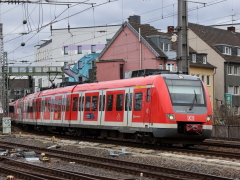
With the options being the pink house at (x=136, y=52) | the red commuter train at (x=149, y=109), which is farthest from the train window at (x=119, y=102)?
the pink house at (x=136, y=52)

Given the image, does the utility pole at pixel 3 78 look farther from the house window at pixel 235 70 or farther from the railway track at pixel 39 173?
the house window at pixel 235 70

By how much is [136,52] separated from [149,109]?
1423 inches

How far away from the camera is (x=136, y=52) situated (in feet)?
182

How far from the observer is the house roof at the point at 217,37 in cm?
6272

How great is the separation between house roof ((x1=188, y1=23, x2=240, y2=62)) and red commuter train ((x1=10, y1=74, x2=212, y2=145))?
38.2m

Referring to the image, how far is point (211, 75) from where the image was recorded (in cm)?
6072

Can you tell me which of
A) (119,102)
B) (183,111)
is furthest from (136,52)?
(183,111)

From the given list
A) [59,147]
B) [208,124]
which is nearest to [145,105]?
[208,124]

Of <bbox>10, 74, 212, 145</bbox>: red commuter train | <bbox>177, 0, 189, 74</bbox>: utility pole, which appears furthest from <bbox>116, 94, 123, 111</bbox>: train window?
<bbox>177, 0, 189, 74</bbox>: utility pole

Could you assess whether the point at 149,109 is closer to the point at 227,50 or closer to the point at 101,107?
the point at 101,107

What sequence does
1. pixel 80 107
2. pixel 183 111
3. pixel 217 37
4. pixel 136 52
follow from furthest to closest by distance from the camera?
pixel 217 37
pixel 136 52
pixel 80 107
pixel 183 111

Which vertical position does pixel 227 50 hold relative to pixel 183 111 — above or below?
above

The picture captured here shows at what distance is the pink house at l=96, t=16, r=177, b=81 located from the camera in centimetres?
5447

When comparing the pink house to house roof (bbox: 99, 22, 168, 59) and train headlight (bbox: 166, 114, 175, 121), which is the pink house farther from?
train headlight (bbox: 166, 114, 175, 121)
